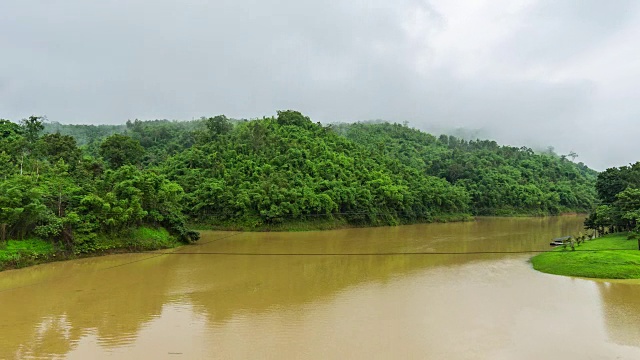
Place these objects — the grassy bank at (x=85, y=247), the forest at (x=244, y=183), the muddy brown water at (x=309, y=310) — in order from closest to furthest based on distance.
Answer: the muddy brown water at (x=309, y=310) → the grassy bank at (x=85, y=247) → the forest at (x=244, y=183)

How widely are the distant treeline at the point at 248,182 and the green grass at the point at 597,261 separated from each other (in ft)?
68.0

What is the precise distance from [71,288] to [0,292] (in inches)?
85.8

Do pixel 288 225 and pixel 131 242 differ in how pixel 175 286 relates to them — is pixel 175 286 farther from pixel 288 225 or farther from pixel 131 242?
pixel 288 225

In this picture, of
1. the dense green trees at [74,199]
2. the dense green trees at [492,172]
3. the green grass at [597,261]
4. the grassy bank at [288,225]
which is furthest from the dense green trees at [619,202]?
the dense green trees at [492,172]

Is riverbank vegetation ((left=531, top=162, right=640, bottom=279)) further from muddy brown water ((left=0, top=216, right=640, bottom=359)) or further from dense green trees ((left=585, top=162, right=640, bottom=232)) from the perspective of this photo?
muddy brown water ((left=0, top=216, right=640, bottom=359))

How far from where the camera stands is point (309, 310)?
12945 mm

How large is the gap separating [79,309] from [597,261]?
20129mm

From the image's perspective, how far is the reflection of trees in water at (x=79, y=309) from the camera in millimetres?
10195

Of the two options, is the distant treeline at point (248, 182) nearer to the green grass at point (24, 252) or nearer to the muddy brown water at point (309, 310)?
the green grass at point (24, 252)

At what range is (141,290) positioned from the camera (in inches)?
604

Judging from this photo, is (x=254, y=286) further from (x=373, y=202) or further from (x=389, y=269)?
(x=373, y=202)

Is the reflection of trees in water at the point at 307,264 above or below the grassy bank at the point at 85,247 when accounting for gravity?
below

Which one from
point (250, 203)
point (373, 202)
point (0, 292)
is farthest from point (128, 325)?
point (373, 202)

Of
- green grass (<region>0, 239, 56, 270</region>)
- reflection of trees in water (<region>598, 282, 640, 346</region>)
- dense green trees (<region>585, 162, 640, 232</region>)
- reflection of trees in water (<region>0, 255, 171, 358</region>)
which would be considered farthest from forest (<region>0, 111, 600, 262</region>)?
reflection of trees in water (<region>598, 282, 640, 346</region>)
